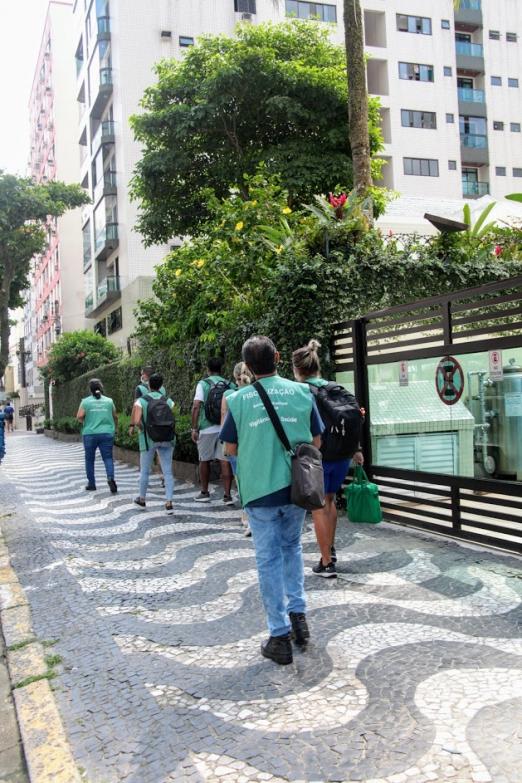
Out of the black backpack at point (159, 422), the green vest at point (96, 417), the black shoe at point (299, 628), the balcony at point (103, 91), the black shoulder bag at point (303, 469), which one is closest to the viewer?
the black shoulder bag at point (303, 469)

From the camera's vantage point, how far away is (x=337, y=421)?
5.01 metres

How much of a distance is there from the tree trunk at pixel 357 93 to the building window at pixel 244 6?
26780mm

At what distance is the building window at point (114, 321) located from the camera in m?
35.4

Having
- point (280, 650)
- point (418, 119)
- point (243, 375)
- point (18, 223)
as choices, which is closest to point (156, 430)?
point (243, 375)

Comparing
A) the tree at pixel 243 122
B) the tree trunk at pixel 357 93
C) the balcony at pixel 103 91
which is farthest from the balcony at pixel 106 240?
the tree trunk at pixel 357 93

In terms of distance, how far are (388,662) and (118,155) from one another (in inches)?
1356

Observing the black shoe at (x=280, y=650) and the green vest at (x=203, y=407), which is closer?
the black shoe at (x=280, y=650)

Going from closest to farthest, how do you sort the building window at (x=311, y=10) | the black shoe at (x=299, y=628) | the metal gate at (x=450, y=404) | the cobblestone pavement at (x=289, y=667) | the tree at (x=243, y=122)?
1. the cobblestone pavement at (x=289, y=667)
2. the black shoe at (x=299, y=628)
3. the metal gate at (x=450, y=404)
4. the tree at (x=243, y=122)
5. the building window at (x=311, y=10)

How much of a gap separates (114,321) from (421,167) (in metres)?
18.9

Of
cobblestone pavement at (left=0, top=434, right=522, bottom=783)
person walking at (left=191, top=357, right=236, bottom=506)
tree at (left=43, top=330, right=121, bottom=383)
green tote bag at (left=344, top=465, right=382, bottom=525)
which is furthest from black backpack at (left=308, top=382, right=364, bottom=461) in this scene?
tree at (left=43, top=330, right=121, bottom=383)

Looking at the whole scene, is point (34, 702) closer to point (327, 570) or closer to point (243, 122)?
point (327, 570)

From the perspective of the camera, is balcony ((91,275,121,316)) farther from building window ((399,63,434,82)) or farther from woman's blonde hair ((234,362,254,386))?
woman's blonde hair ((234,362,254,386))

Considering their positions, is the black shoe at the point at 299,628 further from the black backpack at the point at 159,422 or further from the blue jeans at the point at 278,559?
the black backpack at the point at 159,422

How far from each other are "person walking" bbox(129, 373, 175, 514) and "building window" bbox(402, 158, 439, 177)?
32.1 meters
